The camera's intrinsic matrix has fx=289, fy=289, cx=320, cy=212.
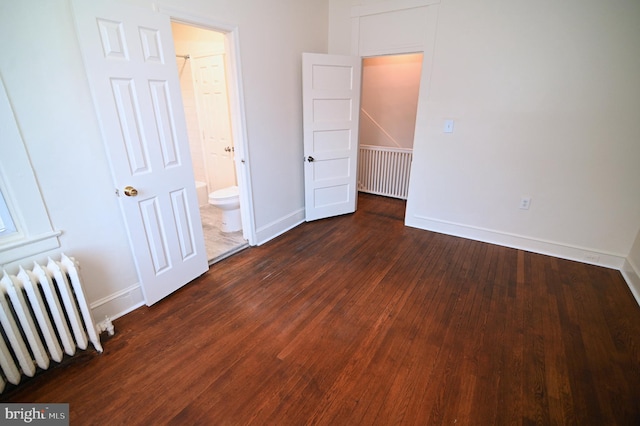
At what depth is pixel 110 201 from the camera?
1940 mm

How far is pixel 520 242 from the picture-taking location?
314cm

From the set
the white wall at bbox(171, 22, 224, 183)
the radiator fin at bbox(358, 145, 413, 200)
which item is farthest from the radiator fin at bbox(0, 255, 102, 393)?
the radiator fin at bbox(358, 145, 413, 200)

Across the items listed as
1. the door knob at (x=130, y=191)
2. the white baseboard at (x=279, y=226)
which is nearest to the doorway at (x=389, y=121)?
the white baseboard at (x=279, y=226)

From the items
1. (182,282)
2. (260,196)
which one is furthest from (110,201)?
(260,196)

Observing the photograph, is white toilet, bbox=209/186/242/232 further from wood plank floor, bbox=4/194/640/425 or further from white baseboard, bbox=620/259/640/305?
white baseboard, bbox=620/259/640/305

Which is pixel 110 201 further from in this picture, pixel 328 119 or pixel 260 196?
pixel 328 119

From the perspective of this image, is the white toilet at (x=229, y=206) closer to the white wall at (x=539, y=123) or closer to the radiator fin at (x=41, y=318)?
the radiator fin at (x=41, y=318)

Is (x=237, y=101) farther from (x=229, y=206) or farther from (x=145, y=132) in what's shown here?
(x=229, y=206)

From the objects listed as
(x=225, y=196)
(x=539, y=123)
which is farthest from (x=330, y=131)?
(x=539, y=123)

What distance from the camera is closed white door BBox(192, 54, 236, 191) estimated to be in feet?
12.6

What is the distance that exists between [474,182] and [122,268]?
343cm

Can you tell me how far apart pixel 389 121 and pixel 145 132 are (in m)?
4.03
